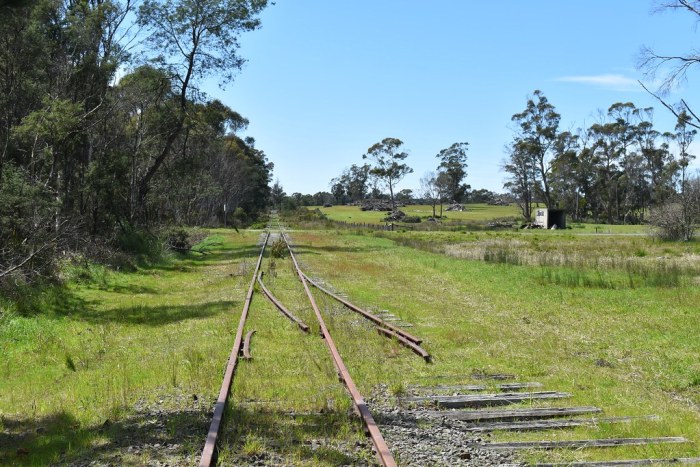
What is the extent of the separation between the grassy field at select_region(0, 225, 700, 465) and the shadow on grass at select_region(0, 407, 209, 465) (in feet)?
0.07

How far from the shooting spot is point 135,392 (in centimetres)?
721

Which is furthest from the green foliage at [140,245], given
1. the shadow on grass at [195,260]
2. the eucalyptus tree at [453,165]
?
the eucalyptus tree at [453,165]

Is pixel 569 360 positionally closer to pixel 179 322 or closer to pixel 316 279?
pixel 179 322

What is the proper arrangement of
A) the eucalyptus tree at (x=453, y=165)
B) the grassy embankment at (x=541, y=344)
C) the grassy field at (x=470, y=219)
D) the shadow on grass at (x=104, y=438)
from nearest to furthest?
the shadow on grass at (x=104, y=438) → the grassy embankment at (x=541, y=344) → the grassy field at (x=470, y=219) → the eucalyptus tree at (x=453, y=165)

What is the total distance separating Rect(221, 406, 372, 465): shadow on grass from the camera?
5.10 m

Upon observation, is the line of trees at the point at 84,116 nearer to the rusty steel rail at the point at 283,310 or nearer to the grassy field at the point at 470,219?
the rusty steel rail at the point at 283,310

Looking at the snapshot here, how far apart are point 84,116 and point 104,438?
19.0 m

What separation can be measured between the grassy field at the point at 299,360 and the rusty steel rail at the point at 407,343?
157 millimetres

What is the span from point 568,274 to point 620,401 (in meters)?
14.0

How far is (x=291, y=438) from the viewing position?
18.1 ft

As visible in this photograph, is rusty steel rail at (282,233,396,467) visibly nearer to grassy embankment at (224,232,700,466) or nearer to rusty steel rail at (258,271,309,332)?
grassy embankment at (224,232,700,466)

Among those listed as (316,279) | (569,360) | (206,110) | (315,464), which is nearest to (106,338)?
(315,464)

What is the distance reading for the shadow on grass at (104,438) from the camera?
5.26m

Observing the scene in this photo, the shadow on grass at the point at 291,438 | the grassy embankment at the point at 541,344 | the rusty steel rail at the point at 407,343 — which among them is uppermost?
the shadow on grass at the point at 291,438
